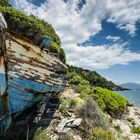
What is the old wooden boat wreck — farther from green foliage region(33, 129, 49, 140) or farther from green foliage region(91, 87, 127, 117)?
green foliage region(91, 87, 127, 117)

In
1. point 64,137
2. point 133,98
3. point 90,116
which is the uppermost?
point 133,98

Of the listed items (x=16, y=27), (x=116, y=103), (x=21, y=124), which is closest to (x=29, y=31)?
(x=16, y=27)

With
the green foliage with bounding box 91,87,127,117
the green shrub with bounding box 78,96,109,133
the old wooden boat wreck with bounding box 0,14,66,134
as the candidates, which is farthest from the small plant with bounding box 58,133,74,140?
the green foliage with bounding box 91,87,127,117

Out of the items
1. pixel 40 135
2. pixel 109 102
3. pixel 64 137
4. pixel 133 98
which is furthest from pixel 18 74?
pixel 133 98

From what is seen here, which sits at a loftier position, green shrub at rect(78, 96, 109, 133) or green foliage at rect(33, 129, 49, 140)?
green shrub at rect(78, 96, 109, 133)

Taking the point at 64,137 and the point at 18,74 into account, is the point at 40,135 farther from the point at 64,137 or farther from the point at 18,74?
the point at 18,74

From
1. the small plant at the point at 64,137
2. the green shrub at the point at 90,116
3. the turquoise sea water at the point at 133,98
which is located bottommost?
the small plant at the point at 64,137

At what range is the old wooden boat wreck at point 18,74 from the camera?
21.4 feet

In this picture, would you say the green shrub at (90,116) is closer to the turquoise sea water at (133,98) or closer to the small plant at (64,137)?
the small plant at (64,137)

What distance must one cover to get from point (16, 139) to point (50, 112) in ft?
10.6

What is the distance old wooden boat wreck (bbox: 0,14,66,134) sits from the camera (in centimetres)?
654

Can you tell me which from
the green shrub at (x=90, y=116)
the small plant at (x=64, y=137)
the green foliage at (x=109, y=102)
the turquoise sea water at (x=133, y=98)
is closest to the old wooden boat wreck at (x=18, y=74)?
the small plant at (x=64, y=137)

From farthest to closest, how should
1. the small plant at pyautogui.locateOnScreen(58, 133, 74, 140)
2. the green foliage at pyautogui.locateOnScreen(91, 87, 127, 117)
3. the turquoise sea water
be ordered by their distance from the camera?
the turquoise sea water < the green foliage at pyautogui.locateOnScreen(91, 87, 127, 117) < the small plant at pyautogui.locateOnScreen(58, 133, 74, 140)

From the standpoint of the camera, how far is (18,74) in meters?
6.95
